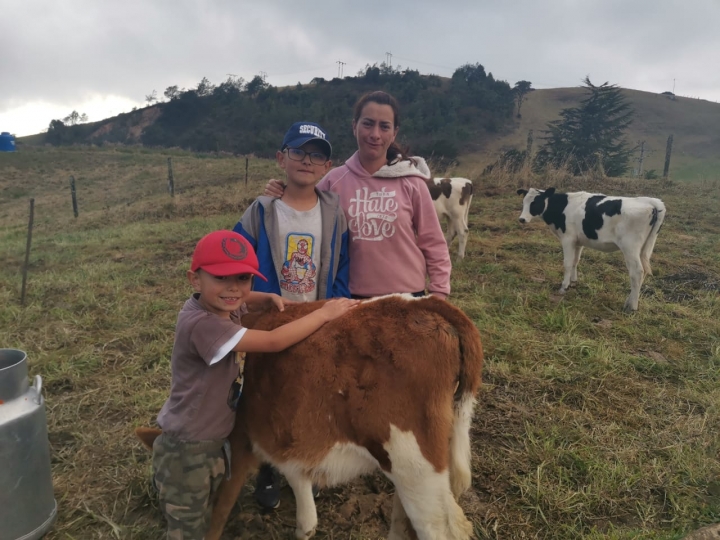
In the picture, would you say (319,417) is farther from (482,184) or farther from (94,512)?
(482,184)

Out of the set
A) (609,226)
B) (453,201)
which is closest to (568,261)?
(609,226)

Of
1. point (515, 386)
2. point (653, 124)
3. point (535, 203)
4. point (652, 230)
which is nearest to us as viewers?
point (515, 386)

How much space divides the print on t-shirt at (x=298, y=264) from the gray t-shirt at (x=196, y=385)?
1.69 ft

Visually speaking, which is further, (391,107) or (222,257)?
(391,107)

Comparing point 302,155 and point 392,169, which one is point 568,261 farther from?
point 302,155

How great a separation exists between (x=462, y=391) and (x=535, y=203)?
7.00m

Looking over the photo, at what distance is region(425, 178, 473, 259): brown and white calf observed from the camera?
30.0ft

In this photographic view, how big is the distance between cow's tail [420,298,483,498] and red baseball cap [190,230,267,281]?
818mm

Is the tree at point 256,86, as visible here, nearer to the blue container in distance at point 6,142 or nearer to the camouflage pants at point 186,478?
the blue container in distance at point 6,142

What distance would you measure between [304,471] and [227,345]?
66 cm

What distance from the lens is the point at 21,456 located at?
210cm

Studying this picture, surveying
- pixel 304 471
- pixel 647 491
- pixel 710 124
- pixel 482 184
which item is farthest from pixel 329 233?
pixel 710 124

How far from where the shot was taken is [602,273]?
7.23 meters

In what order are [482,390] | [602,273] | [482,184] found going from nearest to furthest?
[482,390], [602,273], [482,184]
